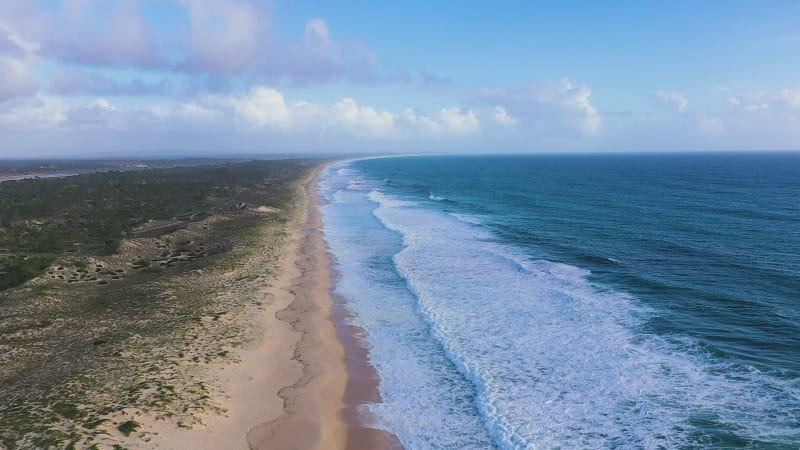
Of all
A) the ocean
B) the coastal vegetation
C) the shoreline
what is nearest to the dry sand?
the shoreline

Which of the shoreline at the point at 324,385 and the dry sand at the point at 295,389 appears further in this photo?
the shoreline at the point at 324,385

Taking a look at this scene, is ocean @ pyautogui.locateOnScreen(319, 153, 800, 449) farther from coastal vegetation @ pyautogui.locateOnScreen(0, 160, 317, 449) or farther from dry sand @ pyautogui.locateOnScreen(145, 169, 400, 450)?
coastal vegetation @ pyautogui.locateOnScreen(0, 160, 317, 449)

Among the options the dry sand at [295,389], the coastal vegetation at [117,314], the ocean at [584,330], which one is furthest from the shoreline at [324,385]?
the coastal vegetation at [117,314]

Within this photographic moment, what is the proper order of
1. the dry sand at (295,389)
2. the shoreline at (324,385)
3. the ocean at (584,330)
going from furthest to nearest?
the ocean at (584,330) < the shoreline at (324,385) < the dry sand at (295,389)

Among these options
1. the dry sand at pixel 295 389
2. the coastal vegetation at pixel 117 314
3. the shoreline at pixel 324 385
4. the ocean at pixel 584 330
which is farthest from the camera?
the ocean at pixel 584 330

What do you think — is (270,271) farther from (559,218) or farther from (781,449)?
(559,218)

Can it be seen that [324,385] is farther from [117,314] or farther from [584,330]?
[584,330]

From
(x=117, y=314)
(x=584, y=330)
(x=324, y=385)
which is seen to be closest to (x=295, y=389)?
(x=324, y=385)

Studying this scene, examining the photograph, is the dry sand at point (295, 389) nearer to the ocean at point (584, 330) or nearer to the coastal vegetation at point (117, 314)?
the coastal vegetation at point (117, 314)
